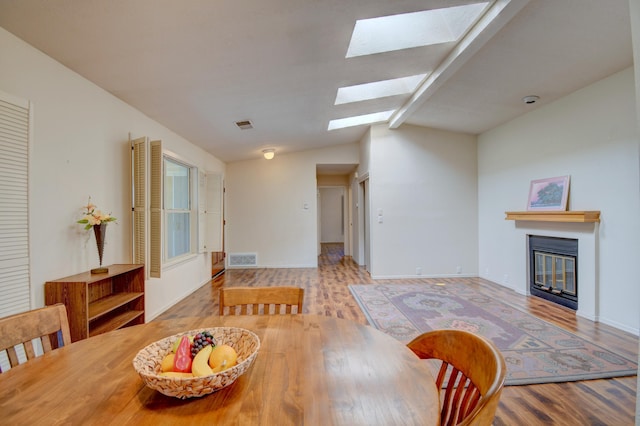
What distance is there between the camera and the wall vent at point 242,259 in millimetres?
6617

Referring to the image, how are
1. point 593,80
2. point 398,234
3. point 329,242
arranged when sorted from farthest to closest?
point 329,242
point 398,234
point 593,80

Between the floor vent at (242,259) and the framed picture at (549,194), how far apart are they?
16.6 ft

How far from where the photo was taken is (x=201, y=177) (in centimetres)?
499

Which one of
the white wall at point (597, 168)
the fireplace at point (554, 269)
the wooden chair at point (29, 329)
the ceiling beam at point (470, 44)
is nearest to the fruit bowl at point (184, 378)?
the wooden chair at point (29, 329)

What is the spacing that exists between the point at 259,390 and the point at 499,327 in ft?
10.1

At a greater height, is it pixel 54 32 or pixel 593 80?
pixel 593 80

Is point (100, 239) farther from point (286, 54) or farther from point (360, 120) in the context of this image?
point (360, 120)

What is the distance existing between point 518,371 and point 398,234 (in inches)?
130

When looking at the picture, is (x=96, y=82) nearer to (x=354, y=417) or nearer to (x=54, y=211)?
(x=54, y=211)

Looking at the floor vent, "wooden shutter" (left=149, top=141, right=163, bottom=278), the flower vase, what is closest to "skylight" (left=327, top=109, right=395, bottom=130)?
"wooden shutter" (left=149, top=141, right=163, bottom=278)

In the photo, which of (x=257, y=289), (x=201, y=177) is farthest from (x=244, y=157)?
(x=257, y=289)

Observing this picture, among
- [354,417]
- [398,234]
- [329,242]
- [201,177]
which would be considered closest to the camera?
[354,417]

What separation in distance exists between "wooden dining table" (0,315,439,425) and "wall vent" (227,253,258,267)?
557cm

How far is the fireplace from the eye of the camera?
355 centimetres
